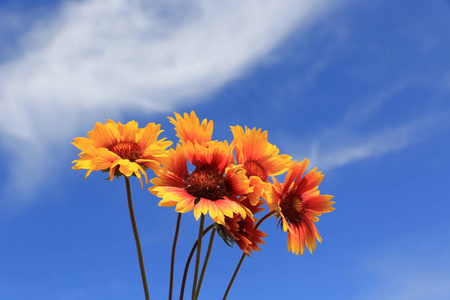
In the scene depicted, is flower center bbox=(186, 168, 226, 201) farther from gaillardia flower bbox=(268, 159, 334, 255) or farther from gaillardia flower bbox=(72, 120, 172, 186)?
gaillardia flower bbox=(268, 159, 334, 255)

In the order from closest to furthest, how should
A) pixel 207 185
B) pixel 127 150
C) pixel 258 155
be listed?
pixel 207 185 → pixel 127 150 → pixel 258 155

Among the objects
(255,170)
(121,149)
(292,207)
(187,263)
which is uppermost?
(121,149)

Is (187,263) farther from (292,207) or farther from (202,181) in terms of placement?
(292,207)

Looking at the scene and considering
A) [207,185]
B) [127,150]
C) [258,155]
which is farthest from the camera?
[258,155]

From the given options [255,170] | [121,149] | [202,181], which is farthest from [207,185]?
[121,149]

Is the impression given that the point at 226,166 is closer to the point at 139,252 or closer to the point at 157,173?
the point at 157,173

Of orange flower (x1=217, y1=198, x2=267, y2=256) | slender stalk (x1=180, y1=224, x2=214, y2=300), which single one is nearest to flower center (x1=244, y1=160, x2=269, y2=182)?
orange flower (x1=217, y1=198, x2=267, y2=256)
